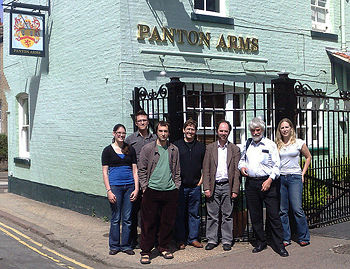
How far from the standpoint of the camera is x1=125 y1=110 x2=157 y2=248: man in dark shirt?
729 centimetres

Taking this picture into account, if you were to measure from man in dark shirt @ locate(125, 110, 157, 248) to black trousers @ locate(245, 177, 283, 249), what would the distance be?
1.65 m

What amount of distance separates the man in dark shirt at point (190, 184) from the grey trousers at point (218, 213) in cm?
20

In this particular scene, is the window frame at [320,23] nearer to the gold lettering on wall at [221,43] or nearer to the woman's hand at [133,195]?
the gold lettering on wall at [221,43]

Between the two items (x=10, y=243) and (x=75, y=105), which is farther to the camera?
(x=75, y=105)

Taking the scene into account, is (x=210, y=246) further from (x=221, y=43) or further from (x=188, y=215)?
(x=221, y=43)

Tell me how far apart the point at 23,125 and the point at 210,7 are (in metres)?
6.82

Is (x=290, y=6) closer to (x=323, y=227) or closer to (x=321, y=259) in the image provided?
(x=323, y=227)

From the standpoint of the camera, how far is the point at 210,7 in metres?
10.8

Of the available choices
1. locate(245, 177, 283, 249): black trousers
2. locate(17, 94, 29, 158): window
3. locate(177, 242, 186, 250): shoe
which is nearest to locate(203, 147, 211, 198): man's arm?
locate(245, 177, 283, 249): black trousers

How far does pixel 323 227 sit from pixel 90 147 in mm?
5011

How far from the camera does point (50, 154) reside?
12180 millimetres

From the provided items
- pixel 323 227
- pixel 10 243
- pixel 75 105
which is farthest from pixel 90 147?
pixel 323 227

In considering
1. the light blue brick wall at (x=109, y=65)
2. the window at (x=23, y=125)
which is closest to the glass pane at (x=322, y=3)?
the light blue brick wall at (x=109, y=65)

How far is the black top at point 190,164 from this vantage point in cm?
713
